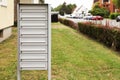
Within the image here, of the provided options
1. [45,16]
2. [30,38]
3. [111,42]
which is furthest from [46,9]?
[111,42]

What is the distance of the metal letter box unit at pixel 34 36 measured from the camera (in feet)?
18.2

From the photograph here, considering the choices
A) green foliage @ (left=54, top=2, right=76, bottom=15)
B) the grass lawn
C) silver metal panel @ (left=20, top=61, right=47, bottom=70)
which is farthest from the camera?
green foliage @ (left=54, top=2, right=76, bottom=15)

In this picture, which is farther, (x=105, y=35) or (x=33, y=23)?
Result: (x=105, y=35)

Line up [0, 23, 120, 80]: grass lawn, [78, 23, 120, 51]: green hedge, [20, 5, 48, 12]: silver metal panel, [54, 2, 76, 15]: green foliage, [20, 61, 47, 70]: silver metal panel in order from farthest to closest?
[54, 2, 76, 15]: green foliage → [78, 23, 120, 51]: green hedge → [0, 23, 120, 80]: grass lawn → [20, 61, 47, 70]: silver metal panel → [20, 5, 48, 12]: silver metal panel

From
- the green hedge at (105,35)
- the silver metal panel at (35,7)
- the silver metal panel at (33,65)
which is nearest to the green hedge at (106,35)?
the green hedge at (105,35)

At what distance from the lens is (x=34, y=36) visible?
559cm

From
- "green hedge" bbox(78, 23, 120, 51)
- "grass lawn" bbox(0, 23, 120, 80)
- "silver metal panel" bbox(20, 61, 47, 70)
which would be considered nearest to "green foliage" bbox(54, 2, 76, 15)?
"green hedge" bbox(78, 23, 120, 51)

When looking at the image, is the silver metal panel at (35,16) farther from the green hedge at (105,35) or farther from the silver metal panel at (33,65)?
the green hedge at (105,35)

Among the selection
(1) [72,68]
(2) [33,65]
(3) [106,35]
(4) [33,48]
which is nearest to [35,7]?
(4) [33,48]

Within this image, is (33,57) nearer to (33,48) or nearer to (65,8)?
(33,48)

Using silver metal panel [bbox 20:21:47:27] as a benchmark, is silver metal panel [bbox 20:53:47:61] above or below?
below

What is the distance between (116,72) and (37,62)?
2.98 metres

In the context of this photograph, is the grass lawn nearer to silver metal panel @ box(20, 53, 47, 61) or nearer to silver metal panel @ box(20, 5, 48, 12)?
silver metal panel @ box(20, 53, 47, 61)

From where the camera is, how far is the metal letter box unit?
18.2 feet
